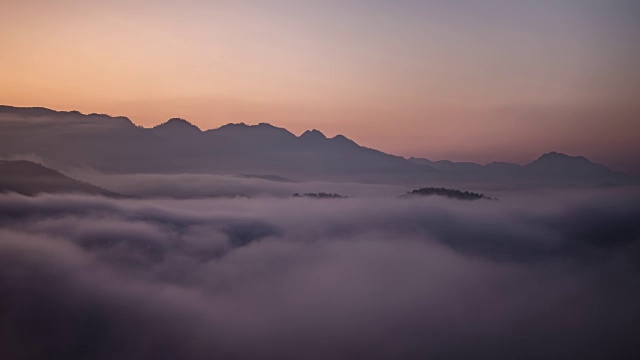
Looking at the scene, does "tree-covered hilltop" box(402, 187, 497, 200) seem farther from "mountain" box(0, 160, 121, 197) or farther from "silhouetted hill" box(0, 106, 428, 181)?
"mountain" box(0, 160, 121, 197)

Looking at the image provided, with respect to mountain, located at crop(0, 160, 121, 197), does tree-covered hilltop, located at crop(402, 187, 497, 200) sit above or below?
above

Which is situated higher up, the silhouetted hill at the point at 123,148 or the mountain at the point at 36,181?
the silhouetted hill at the point at 123,148

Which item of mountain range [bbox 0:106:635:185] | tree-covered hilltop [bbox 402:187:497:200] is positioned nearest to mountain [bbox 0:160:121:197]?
mountain range [bbox 0:106:635:185]

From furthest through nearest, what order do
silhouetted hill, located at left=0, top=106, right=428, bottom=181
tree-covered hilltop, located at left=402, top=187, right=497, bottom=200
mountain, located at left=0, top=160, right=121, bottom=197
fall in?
tree-covered hilltop, located at left=402, top=187, right=497, bottom=200 → mountain, located at left=0, top=160, right=121, bottom=197 → silhouetted hill, located at left=0, top=106, right=428, bottom=181

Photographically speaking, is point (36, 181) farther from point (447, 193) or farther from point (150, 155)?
point (447, 193)

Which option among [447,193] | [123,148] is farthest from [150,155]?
[447,193]

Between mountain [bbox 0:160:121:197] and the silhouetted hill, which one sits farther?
mountain [bbox 0:160:121:197]

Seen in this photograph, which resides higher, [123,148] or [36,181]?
[123,148]

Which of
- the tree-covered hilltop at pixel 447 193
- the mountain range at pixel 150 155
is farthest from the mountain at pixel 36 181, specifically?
the tree-covered hilltop at pixel 447 193

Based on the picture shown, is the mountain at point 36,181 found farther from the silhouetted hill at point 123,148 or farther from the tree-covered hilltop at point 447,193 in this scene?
the tree-covered hilltop at point 447,193

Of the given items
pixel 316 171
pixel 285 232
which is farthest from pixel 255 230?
pixel 316 171
